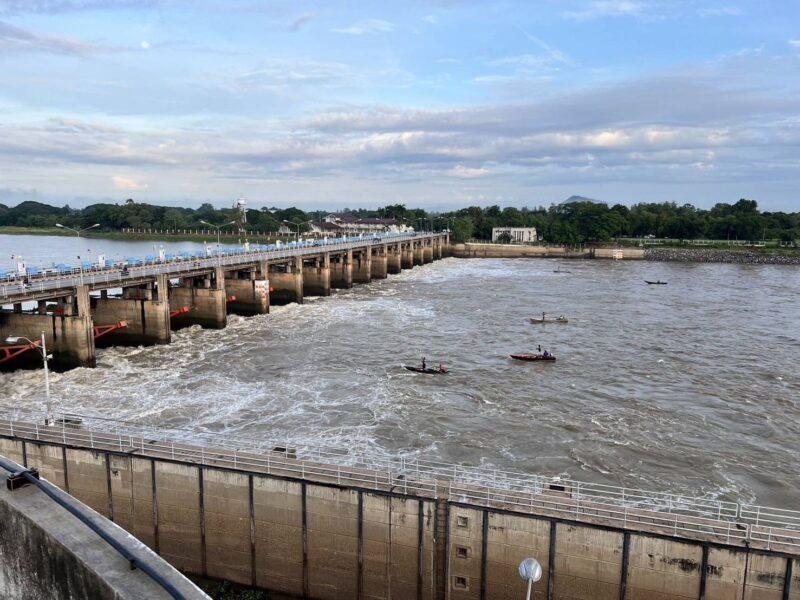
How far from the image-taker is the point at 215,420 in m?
35.4

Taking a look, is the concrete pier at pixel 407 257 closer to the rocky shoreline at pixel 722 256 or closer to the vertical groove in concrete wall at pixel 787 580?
the rocky shoreline at pixel 722 256

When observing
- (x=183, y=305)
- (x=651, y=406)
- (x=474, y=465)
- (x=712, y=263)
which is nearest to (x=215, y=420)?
(x=474, y=465)

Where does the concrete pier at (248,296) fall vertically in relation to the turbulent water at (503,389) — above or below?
above

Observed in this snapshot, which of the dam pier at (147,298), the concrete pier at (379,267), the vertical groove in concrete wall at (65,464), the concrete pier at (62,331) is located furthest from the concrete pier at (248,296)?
the concrete pier at (379,267)

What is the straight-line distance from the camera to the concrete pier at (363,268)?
112812 millimetres

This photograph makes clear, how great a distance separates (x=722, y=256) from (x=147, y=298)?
6552 inches

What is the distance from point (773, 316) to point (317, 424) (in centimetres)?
6717

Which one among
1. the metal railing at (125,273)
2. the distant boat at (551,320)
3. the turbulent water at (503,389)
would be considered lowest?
the turbulent water at (503,389)

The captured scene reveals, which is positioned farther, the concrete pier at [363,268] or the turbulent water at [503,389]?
the concrete pier at [363,268]

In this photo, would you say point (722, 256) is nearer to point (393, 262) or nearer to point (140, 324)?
point (393, 262)

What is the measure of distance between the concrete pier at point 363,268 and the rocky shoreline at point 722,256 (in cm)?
10084

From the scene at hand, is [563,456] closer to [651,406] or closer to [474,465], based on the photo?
[474,465]

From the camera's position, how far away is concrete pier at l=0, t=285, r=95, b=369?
1826 inches

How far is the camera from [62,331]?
46438 mm
